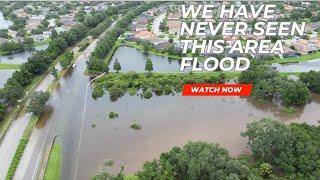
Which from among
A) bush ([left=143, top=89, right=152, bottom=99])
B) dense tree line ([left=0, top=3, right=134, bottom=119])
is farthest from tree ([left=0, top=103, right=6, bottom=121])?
bush ([left=143, top=89, right=152, bottom=99])

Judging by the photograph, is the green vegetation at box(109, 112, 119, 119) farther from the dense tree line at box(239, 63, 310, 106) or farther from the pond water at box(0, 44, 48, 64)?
the pond water at box(0, 44, 48, 64)

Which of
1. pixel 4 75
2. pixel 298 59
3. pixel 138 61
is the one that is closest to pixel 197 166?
pixel 138 61

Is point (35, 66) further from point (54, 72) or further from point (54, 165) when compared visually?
point (54, 165)

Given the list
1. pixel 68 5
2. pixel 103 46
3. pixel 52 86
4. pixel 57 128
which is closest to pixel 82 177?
pixel 57 128

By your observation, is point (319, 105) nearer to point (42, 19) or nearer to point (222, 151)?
point (222, 151)

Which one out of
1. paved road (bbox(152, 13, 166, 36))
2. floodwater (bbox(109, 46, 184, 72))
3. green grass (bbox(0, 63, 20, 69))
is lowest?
green grass (bbox(0, 63, 20, 69))

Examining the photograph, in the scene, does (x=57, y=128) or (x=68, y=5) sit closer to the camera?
(x=57, y=128)

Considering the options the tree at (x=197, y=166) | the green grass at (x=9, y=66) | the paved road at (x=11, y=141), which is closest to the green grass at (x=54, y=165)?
the paved road at (x=11, y=141)
